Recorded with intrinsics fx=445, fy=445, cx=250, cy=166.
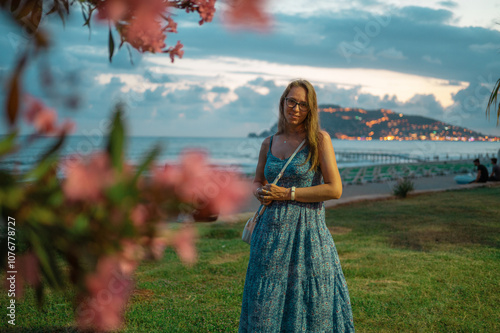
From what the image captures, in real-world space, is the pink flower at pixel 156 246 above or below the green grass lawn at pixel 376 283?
above

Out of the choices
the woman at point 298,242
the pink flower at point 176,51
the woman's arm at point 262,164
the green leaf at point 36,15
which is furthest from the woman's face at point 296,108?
the green leaf at point 36,15

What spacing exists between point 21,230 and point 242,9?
13.8 inches

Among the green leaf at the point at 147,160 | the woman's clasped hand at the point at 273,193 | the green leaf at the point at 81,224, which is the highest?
the green leaf at the point at 147,160

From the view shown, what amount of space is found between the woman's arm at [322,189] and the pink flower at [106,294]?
208 centimetres

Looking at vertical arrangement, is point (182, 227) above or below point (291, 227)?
above

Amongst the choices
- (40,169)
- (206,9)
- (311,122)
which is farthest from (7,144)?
(311,122)

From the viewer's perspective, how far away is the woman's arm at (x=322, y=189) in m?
2.47

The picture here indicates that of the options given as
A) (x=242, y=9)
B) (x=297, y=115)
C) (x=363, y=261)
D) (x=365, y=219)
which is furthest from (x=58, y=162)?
(x=365, y=219)

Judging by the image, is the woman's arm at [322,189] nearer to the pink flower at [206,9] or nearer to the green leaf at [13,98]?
the pink flower at [206,9]

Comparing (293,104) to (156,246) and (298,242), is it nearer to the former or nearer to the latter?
(298,242)

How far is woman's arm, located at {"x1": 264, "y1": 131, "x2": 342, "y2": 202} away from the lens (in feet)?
8.11

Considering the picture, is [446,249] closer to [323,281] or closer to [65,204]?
[323,281]

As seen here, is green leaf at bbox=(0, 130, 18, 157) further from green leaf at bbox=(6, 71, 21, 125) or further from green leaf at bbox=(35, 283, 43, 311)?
green leaf at bbox=(35, 283, 43, 311)

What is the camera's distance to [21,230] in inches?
16.0
